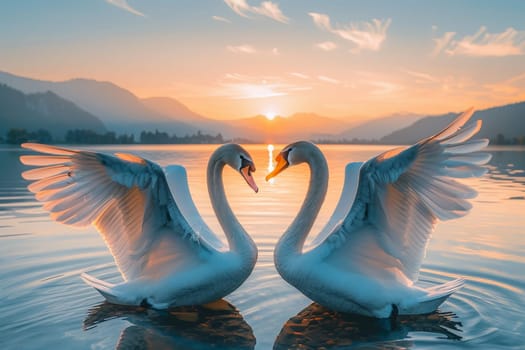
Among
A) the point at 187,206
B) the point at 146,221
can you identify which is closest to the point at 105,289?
the point at 146,221

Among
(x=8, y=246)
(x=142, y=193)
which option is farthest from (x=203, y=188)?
(x=142, y=193)

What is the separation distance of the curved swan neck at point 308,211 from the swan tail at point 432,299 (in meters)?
1.54

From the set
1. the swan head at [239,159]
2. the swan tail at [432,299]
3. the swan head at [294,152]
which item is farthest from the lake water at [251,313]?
the swan head at [294,152]

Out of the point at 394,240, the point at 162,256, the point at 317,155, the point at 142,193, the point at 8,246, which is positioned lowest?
the point at 8,246

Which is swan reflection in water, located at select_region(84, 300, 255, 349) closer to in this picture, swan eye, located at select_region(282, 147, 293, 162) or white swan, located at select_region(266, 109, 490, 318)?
white swan, located at select_region(266, 109, 490, 318)

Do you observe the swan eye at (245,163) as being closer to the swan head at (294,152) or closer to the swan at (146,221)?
the swan at (146,221)

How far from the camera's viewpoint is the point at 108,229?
7.07 metres

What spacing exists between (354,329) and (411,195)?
1.71 meters

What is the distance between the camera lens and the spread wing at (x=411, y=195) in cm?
574

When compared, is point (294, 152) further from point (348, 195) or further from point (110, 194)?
point (110, 194)

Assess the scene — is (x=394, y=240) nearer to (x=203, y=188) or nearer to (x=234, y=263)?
(x=234, y=263)

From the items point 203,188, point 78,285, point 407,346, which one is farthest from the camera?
point 203,188

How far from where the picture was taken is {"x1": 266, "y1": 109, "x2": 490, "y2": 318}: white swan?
581 cm

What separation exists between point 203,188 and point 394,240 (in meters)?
15.1
